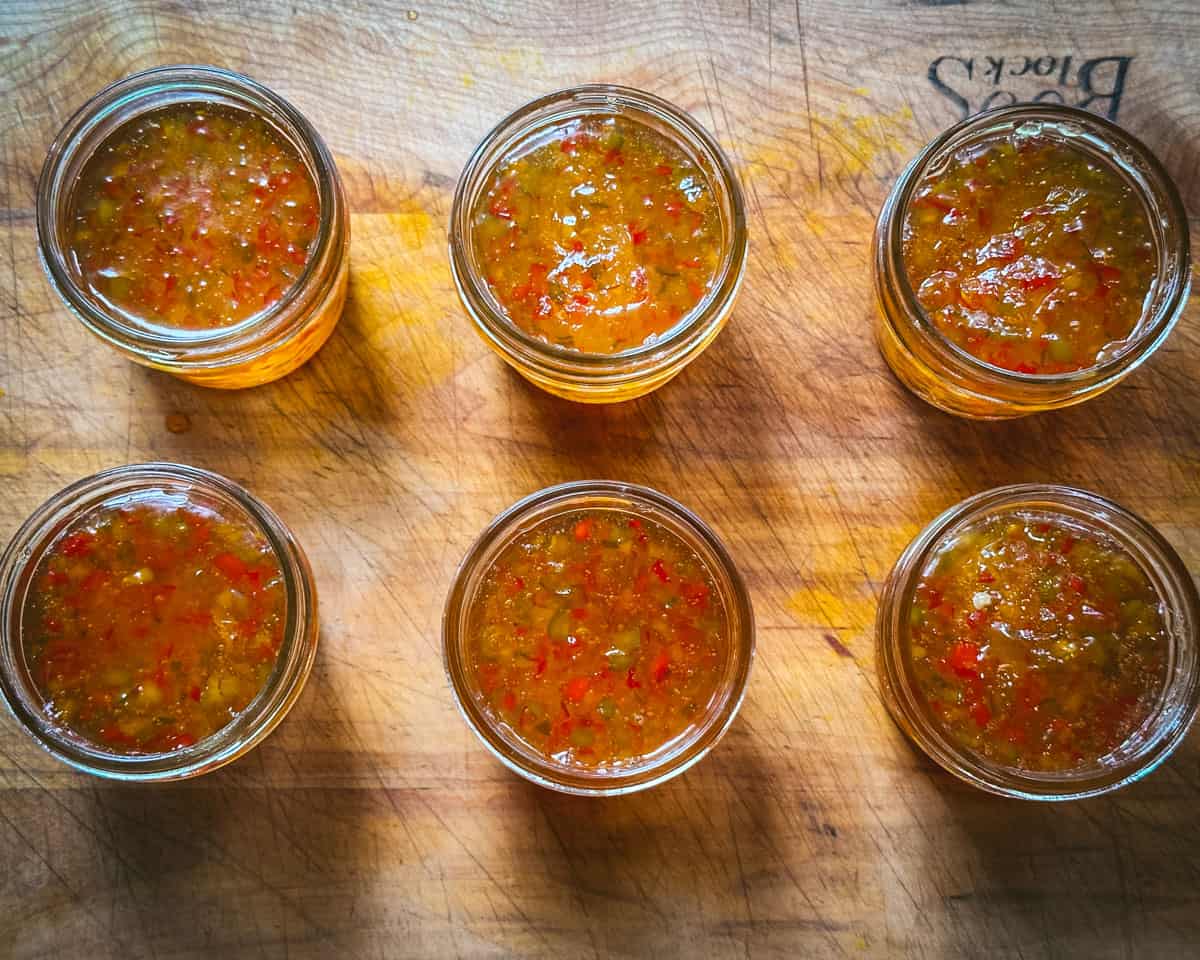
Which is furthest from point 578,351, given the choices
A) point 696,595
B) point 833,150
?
point 833,150

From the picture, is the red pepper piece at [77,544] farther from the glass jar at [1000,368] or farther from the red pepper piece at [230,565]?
the glass jar at [1000,368]

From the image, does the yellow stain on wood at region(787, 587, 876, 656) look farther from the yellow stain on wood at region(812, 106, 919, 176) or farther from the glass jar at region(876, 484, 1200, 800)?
the yellow stain on wood at region(812, 106, 919, 176)

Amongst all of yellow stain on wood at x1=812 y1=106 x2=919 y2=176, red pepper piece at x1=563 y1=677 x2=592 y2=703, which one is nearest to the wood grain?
yellow stain on wood at x1=812 y1=106 x2=919 y2=176

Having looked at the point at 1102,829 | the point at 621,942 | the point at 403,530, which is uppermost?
the point at 403,530

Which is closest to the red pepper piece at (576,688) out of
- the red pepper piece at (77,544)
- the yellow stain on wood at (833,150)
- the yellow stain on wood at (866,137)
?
the red pepper piece at (77,544)

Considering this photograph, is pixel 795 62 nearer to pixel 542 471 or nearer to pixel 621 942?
pixel 542 471

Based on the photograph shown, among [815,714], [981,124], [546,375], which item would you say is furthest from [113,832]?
[981,124]

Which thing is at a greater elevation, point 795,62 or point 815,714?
point 795,62
